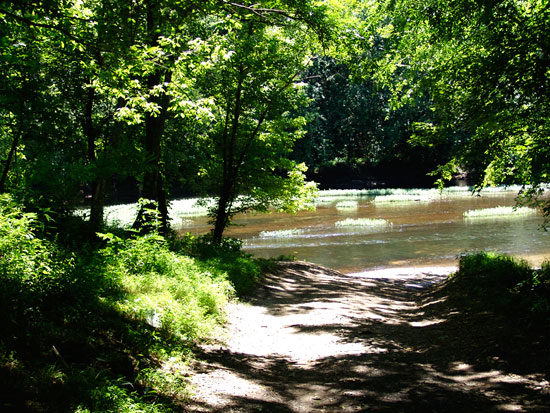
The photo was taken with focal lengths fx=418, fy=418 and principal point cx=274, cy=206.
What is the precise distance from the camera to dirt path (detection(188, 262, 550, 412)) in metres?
4.07

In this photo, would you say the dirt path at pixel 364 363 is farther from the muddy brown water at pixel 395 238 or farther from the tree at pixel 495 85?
the muddy brown water at pixel 395 238

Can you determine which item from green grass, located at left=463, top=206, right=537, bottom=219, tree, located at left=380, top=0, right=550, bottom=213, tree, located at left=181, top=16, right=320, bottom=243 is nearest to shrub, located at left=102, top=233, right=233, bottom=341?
tree, located at left=380, top=0, right=550, bottom=213

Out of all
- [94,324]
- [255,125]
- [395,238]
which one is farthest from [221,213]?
[395,238]

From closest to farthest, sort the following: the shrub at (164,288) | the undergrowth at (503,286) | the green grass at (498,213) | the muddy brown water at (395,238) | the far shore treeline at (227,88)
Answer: the shrub at (164,288)
the far shore treeline at (227,88)
the undergrowth at (503,286)
the muddy brown water at (395,238)
the green grass at (498,213)

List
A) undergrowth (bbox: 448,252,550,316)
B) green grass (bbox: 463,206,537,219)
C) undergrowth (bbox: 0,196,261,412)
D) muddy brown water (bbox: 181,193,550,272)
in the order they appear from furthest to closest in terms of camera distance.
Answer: green grass (bbox: 463,206,537,219) < muddy brown water (bbox: 181,193,550,272) < undergrowth (bbox: 448,252,550,316) < undergrowth (bbox: 0,196,261,412)

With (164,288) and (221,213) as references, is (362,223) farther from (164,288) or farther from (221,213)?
→ (164,288)

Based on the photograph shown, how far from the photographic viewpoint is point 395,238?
22734 millimetres

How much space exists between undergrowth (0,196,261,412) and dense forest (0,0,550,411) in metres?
0.02

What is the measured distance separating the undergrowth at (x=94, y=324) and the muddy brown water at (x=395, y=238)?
7301 millimetres

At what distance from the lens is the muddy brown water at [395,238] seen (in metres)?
18.2

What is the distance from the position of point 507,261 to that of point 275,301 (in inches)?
209

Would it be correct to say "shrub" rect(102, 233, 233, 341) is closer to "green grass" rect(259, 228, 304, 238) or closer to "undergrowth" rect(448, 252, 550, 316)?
"undergrowth" rect(448, 252, 550, 316)

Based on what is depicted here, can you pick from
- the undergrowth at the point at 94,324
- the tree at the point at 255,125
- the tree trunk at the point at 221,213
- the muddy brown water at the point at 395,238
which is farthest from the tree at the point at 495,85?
the muddy brown water at the point at 395,238

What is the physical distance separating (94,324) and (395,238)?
20224 millimetres
